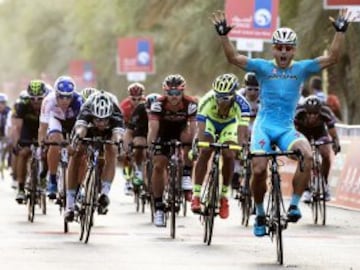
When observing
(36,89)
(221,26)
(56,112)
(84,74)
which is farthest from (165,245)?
(84,74)

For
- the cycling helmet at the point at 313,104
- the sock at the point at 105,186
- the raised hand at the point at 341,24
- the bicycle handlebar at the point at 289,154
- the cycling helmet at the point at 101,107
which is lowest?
the sock at the point at 105,186

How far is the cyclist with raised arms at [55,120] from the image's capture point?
18.1m

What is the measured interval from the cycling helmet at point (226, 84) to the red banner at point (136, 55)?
31.5 m

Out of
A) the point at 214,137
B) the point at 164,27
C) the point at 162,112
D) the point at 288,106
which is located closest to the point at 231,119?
the point at 214,137

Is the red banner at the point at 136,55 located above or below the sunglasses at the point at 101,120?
above

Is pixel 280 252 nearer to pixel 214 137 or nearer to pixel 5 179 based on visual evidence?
pixel 214 137

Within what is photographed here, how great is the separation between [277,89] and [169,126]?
4.29m

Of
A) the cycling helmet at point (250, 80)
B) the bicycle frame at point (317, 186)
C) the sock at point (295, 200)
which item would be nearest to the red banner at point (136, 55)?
the cycling helmet at point (250, 80)

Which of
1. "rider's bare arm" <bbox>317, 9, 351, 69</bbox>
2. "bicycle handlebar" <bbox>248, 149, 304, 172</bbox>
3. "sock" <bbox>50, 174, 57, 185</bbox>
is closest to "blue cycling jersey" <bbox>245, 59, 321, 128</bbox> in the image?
"rider's bare arm" <bbox>317, 9, 351, 69</bbox>

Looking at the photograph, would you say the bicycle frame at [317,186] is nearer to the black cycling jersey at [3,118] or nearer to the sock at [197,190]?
the sock at [197,190]

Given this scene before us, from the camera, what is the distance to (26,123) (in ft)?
70.1

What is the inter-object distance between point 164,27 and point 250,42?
20505 millimetres

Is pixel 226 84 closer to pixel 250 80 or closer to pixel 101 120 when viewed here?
pixel 101 120

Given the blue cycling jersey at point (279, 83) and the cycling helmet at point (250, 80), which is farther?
the cycling helmet at point (250, 80)
